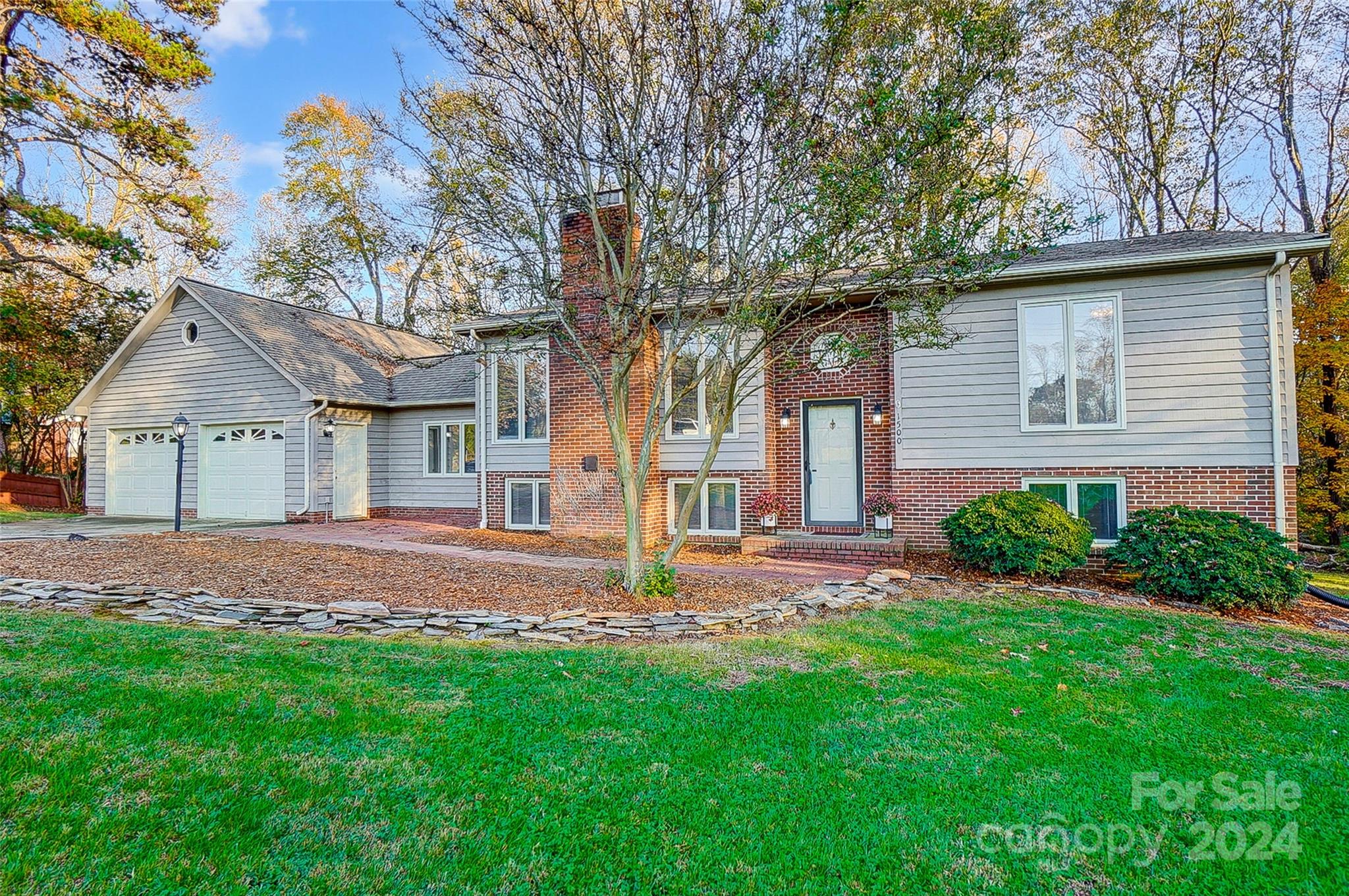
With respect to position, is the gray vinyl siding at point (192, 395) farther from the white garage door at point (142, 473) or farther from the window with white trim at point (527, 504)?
the window with white trim at point (527, 504)

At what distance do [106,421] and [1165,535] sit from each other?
785 inches

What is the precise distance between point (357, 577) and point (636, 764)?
533cm

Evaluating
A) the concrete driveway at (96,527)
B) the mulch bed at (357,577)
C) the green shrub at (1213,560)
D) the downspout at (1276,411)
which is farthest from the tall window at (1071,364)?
the concrete driveway at (96,527)

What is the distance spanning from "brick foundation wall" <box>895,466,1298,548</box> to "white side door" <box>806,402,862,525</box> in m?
0.78

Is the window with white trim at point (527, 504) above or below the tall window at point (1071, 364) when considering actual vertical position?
below

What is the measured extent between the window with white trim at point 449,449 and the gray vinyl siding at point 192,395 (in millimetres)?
2403

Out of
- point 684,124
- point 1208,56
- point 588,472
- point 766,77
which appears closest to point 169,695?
point 684,124

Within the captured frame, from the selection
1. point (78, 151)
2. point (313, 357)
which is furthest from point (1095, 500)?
point (78, 151)

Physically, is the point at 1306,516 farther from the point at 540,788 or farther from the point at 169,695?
the point at 169,695

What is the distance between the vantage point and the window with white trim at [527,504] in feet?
39.1

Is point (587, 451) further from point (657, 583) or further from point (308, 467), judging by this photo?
point (308, 467)

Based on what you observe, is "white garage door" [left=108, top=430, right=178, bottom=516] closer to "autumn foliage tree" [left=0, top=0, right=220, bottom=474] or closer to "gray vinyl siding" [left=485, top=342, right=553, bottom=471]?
"autumn foliage tree" [left=0, top=0, right=220, bottom=474]

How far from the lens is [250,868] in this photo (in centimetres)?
216

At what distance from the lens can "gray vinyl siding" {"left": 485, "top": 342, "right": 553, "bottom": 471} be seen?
11758 mm
